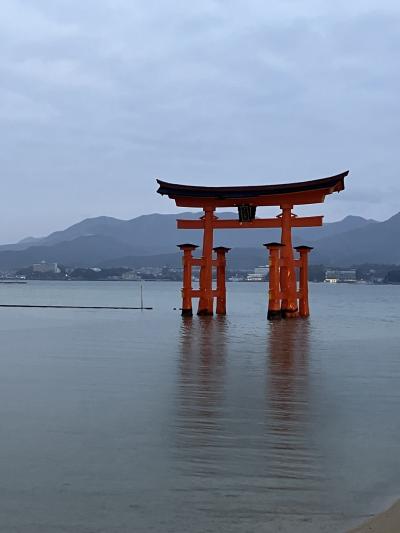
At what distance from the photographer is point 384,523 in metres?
4.13

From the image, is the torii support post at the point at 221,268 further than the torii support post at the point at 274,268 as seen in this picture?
Yes

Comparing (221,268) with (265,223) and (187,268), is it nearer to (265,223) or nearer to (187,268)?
(187,268)

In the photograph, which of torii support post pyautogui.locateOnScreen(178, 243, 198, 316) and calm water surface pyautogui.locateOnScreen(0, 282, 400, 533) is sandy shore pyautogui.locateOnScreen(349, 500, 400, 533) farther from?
torii support post pyautogui.locateOnScreen(178, 243, 198, 316)

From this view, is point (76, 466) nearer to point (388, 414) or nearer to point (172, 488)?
point (172, 488)

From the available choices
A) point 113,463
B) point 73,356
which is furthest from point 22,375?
point 113,463

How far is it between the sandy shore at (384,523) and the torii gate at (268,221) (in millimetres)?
21724

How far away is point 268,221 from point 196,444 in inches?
854

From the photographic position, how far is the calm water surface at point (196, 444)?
178 inches

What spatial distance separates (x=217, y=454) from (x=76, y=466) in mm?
1279

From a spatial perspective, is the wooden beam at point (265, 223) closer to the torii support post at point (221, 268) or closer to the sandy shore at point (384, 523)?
the torii support post at point (221, 268)

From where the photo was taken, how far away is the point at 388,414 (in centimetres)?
809

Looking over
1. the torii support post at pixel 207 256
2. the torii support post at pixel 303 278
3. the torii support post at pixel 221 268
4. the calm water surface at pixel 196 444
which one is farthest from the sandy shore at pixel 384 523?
the torii support post at pixel 221 268

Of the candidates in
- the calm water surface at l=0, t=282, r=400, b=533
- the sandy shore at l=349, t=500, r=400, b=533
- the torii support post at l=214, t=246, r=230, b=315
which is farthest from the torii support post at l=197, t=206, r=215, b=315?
the sandy shore at l=349, t=500, r=400, b=533

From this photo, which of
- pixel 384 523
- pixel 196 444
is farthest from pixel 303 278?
pixel 384 523
